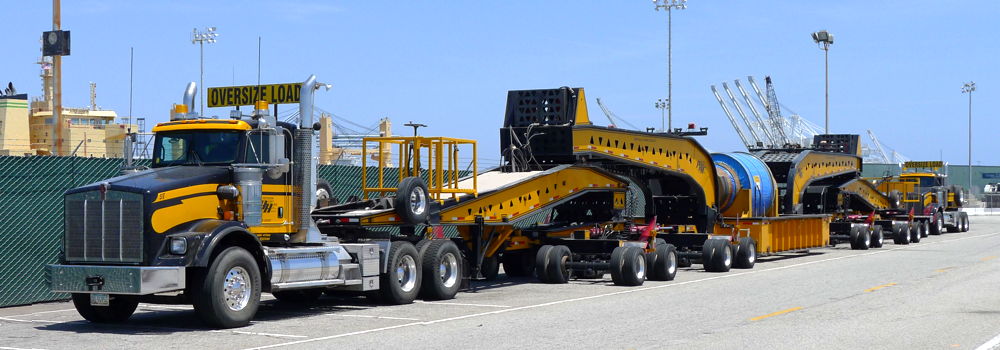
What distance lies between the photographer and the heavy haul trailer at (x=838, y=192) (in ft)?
111

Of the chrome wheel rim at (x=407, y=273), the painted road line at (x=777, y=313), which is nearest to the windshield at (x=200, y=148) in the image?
the chrome wheel rim at (x=407, y=273)

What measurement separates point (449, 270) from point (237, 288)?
4947 millimetres

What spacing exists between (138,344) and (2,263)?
5937 millimetres

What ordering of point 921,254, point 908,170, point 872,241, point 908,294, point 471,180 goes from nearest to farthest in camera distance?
point 908,294 → point 471,180 → point 921,254 → point 872,241 → point 908,170

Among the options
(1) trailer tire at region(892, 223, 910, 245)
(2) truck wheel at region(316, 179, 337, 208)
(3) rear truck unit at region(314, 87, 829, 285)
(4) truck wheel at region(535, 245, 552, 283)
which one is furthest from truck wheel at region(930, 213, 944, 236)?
(2) truck wheel at region(316, 179, 337, 208)

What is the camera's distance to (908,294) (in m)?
19.6

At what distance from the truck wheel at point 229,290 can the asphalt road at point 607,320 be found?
0.23 m

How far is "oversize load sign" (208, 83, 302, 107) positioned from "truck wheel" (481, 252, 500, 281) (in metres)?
7.36

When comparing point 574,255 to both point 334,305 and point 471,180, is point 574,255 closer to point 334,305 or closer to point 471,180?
point 471,180

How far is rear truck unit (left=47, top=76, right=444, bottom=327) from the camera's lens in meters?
13.9

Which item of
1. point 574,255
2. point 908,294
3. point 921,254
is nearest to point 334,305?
point 574,255

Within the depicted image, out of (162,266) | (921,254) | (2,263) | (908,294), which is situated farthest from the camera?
(921,254)

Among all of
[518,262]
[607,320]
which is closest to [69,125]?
[518,262]

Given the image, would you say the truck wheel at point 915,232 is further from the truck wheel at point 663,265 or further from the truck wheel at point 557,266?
the truck wheel at point 557,266
